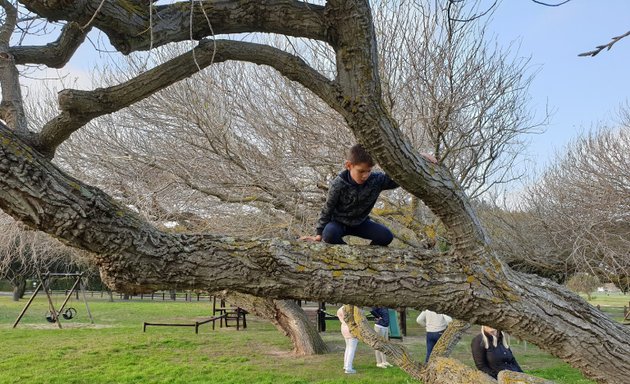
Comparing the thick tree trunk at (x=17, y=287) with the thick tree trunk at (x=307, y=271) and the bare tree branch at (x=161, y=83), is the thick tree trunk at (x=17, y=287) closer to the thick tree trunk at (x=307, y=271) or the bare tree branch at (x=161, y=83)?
the bare tree branch at (x=161, y=83)

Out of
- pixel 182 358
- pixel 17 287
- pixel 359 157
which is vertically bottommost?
pixel 182 358

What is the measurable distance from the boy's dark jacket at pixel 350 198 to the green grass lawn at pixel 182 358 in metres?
5.91

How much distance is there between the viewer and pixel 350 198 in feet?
11.5

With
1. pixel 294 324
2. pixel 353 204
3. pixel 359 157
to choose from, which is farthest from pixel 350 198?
pixel 294 324

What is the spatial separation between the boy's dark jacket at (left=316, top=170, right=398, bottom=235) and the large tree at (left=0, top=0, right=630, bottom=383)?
704 millimetres

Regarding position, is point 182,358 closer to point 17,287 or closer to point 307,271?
point 307,271

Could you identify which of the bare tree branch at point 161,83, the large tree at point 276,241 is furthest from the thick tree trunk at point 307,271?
the bare tree branch at point 161,83

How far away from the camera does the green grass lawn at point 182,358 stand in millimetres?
8969

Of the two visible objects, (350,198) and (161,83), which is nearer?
(161,83)

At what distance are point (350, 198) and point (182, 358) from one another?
8704 millimetres

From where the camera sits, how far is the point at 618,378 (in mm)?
2854

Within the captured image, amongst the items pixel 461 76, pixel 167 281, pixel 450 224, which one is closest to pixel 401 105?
pixel 461 76

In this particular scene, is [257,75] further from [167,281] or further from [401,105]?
[167,281]

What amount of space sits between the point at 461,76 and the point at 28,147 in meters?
7.18
